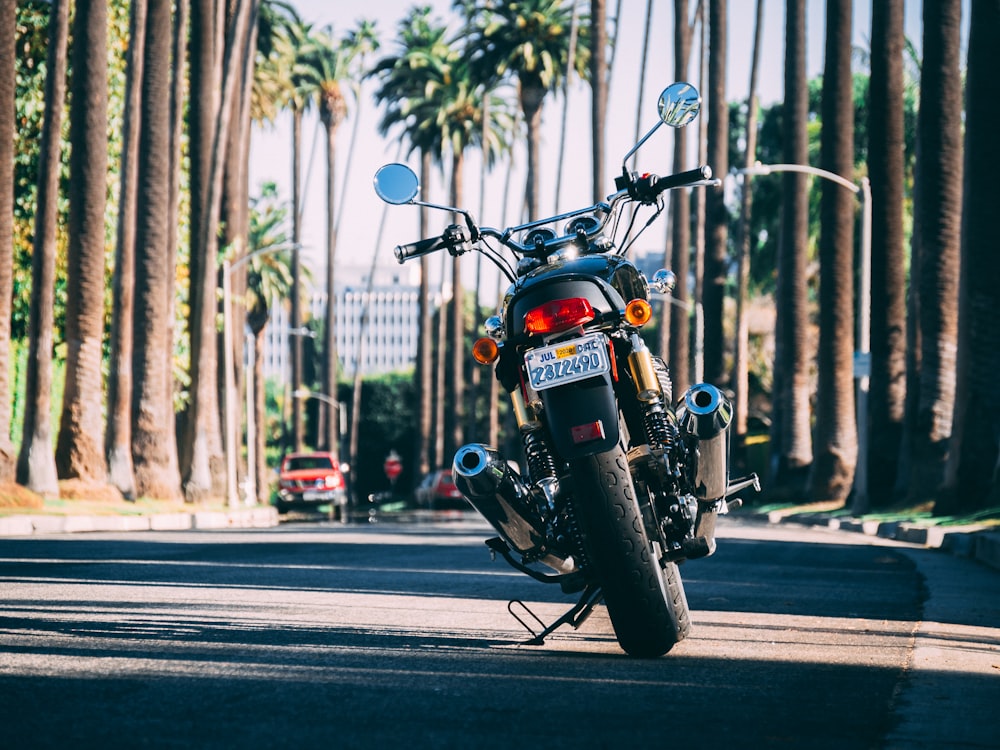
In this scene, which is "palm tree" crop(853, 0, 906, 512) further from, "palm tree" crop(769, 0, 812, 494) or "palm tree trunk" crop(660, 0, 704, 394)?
"palm tree trunk" crop(660, 0, 704, 394)

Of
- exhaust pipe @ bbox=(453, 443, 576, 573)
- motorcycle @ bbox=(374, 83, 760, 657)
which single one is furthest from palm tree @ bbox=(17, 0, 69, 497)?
exhaust pipe @ bbox=(453, 443, 576, 573)

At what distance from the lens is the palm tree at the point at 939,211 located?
24.7m

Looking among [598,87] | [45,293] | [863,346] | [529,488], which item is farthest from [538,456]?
[598,87]

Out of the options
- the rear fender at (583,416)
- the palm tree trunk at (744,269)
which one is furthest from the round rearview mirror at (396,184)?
the palm tree trunk at (744,269)

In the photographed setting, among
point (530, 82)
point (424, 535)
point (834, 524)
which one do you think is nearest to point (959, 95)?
point (834, 524)

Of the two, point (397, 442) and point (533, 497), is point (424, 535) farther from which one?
point (397, 442)

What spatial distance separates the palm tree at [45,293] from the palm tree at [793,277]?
58.6 feet

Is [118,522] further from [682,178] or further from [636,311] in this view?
[636,311]

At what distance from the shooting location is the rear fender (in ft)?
21.1

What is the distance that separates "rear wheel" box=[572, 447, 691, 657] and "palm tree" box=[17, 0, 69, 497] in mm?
20451

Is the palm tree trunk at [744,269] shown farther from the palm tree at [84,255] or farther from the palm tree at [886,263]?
the palm tree at [84,255]

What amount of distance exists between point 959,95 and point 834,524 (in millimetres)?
7514

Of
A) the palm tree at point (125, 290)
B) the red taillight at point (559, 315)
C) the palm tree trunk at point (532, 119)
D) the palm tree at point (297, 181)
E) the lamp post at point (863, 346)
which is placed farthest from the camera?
the palm tree at point (297, 181)

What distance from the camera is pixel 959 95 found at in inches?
994
